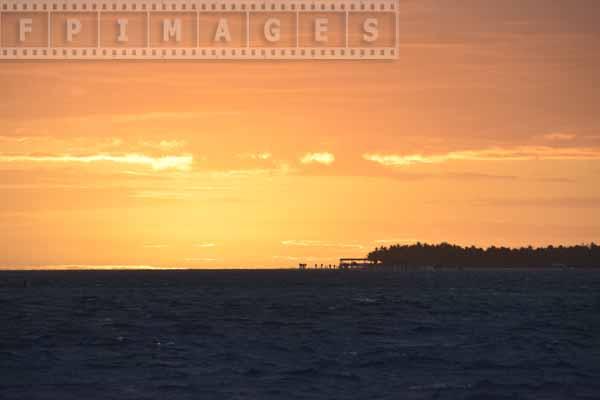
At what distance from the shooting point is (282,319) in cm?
10456

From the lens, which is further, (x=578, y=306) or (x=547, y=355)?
(x=578, y=306)

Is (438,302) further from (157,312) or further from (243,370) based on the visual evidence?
(243,370)

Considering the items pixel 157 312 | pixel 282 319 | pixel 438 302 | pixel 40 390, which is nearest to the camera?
pixel 40 390

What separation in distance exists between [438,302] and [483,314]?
2981 centimetres

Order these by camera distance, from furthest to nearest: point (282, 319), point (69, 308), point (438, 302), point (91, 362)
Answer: point (438, 302)
point (69, 308)
point (282, 319)
point (91, 362)

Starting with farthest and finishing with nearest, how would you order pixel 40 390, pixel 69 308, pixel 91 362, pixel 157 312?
pixel 69 308 < pixel 157 312 < pixel 91 362 < pixel 40 390

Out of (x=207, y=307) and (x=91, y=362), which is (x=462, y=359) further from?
(x=207, y=307)

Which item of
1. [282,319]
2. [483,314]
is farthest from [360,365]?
[483,314]

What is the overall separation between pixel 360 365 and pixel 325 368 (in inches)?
102

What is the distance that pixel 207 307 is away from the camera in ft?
430

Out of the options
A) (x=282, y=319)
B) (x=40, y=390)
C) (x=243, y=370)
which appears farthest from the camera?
(x=282, y=319)

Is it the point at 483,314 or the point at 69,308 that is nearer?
the point at 483,314

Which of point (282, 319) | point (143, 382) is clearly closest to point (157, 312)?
point (282, 319)

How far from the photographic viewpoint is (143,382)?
5709 centimetres
